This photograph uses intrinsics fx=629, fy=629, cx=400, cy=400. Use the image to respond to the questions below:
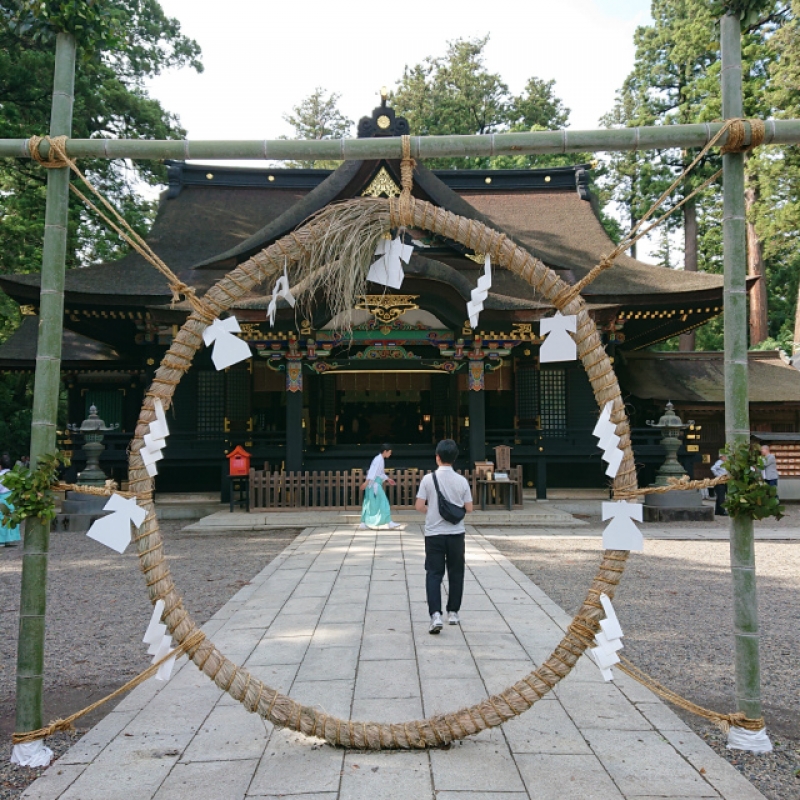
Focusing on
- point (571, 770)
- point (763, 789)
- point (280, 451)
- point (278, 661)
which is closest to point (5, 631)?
point (278, 661)

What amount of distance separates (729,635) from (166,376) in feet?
15.5

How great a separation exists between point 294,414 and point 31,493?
9.62 metres

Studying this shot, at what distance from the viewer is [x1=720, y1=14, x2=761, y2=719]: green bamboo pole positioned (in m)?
3.04

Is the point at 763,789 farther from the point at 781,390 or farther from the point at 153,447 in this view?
the point at 781,390

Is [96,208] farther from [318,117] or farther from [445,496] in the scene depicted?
[318,117]

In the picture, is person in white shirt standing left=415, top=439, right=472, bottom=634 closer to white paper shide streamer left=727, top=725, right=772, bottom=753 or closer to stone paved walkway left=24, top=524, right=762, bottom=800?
stone paved walkway left=24, top=524, right=762, bottom=800

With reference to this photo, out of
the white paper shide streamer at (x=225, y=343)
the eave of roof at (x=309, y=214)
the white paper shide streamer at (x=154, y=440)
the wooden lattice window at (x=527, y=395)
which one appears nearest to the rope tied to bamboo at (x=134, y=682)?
the white paper shide streamer at (x=154, y=440)

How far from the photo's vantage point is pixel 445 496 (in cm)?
451

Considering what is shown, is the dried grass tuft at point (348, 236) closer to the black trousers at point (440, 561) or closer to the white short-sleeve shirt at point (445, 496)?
the white short-sleeve shirt at point (445, 496)

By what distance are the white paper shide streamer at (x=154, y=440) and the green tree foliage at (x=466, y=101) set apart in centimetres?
3206

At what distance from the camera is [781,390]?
51.5 ft

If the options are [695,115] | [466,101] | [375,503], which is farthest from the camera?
[466,101]

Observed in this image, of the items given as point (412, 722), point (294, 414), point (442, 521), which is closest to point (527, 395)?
point (294, 414)

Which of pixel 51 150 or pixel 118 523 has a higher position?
pixel 51 150
